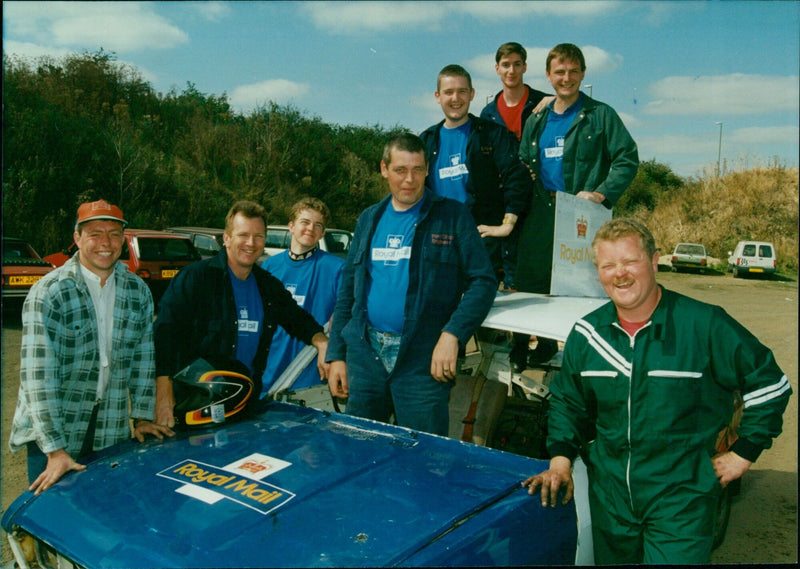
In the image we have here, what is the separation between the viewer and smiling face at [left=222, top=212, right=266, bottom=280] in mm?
3209

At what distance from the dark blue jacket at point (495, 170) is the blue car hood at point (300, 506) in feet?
6.06

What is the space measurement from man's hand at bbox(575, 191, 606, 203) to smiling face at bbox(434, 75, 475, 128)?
861 millimetres

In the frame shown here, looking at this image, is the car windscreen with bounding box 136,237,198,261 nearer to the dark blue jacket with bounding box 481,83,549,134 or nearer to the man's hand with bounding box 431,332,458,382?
the dark blue jacket with bounding box 481,83,549,134

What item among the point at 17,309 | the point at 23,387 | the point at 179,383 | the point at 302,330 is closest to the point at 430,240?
the point at 302,330

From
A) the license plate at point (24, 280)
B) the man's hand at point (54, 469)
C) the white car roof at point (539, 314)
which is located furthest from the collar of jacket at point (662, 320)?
the license plate at point (24, 280)

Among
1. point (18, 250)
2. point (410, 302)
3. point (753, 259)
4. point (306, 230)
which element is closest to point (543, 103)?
point (306, 230)

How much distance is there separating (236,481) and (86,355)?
1.15 m

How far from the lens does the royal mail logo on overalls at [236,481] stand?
6.62 ft

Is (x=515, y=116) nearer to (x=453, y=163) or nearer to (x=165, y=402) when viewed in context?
(x=453, y=163)

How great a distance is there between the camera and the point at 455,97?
3879 mm

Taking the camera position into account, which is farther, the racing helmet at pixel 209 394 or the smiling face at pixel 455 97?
the smiling face at pixel 455 97

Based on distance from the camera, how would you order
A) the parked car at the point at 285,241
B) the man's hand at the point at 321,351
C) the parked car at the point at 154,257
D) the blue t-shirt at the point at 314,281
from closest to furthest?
the man's hand at the point at 321,351 < the blue t-shirt at the point at 314,281 < the parked car at the point at 154,257 < the parked car at the point at 285,241

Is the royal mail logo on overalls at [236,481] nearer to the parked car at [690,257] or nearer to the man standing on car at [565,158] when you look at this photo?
the man standing on car at [565,158]

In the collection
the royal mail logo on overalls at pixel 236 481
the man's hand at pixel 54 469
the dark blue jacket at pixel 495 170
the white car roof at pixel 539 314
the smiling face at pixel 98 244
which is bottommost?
the man's hand at pixel 54 469
